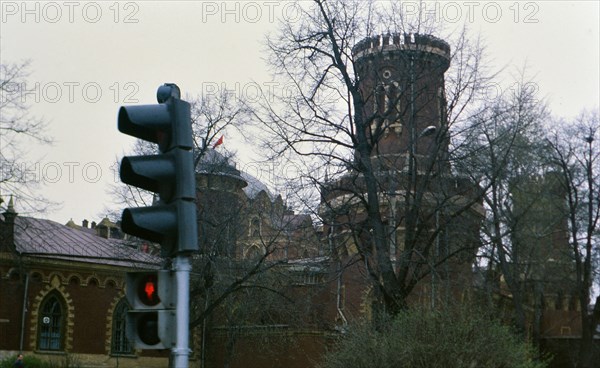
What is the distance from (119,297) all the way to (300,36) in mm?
24590

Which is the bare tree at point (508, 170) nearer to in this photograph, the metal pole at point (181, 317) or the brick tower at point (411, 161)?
the brick tower at point (411, 161)

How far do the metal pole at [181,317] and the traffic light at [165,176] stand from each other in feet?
0.46

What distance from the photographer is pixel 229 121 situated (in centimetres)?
3881

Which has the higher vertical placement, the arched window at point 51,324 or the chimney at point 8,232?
the chimney at point 8,232

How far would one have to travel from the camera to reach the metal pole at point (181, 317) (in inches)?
275

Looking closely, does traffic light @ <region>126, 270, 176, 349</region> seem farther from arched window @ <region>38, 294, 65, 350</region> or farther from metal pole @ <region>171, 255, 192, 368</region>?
arched window @ <region>38, 294, 65, 350</region>

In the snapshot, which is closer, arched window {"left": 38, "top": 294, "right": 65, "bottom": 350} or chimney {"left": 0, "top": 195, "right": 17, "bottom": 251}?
chimney {"left": 0, "top": 195, "right": 17, "bottom": 251}

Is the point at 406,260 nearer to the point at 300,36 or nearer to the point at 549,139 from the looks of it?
the point at 300,36

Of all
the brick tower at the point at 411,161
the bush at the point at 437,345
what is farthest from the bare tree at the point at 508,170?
the bush at the point at 437,345

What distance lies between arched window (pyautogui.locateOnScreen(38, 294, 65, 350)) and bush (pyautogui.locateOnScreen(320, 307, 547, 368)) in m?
27.8

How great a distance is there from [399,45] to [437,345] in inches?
458

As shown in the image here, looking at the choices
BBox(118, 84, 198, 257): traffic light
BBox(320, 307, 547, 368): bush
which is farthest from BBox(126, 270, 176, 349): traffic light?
BBox(320, 307, 547, 368): bush

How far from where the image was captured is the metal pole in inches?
275

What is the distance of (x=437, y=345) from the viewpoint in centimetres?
1786
